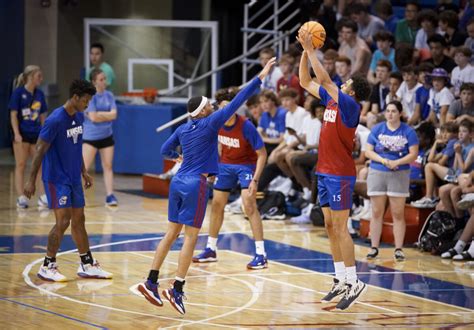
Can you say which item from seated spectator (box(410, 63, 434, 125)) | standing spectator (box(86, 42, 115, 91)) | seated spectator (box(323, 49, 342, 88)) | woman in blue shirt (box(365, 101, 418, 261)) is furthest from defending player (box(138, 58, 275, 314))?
standing spectator (box(86, 42, 115, 91))

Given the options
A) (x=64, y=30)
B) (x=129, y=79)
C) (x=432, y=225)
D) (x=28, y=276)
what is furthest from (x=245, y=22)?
(x=28, y=276)

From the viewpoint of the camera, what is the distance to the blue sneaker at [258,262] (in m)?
11.1

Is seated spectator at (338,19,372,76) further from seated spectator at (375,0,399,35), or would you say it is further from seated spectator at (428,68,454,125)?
seated spectator at (428,68,454,125)

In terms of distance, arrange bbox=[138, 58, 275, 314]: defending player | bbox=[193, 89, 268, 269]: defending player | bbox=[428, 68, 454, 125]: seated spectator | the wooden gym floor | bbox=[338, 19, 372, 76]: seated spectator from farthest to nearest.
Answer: bbox=[338, 19, 372, 76]: seated spectator < bbox=[428, 68, 454, 125]: seated spectator < bbox=[193, 89, 268, 269]: defending player < bbox=[138, 58, 275, 314]: defending player < the wooden gym floor

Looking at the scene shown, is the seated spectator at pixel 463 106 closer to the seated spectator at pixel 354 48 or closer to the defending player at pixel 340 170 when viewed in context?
the seated spectator at pixel 354 48

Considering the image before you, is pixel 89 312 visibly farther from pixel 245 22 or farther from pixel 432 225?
pixel 245 22

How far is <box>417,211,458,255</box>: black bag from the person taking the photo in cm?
1224

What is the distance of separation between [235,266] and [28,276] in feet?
7.61

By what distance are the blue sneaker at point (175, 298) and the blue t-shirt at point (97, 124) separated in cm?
649

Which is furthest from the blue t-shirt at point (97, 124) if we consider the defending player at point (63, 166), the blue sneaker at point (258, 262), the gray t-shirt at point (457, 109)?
the gray t-shirt at point (457, 109)

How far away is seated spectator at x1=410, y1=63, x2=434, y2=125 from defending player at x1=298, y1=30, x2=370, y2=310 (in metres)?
4.95

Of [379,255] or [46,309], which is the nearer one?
[46,309]

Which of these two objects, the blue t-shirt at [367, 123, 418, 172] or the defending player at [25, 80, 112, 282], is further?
the blue t-shirt at [367, 123, 418, 172]

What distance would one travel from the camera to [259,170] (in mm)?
11070
